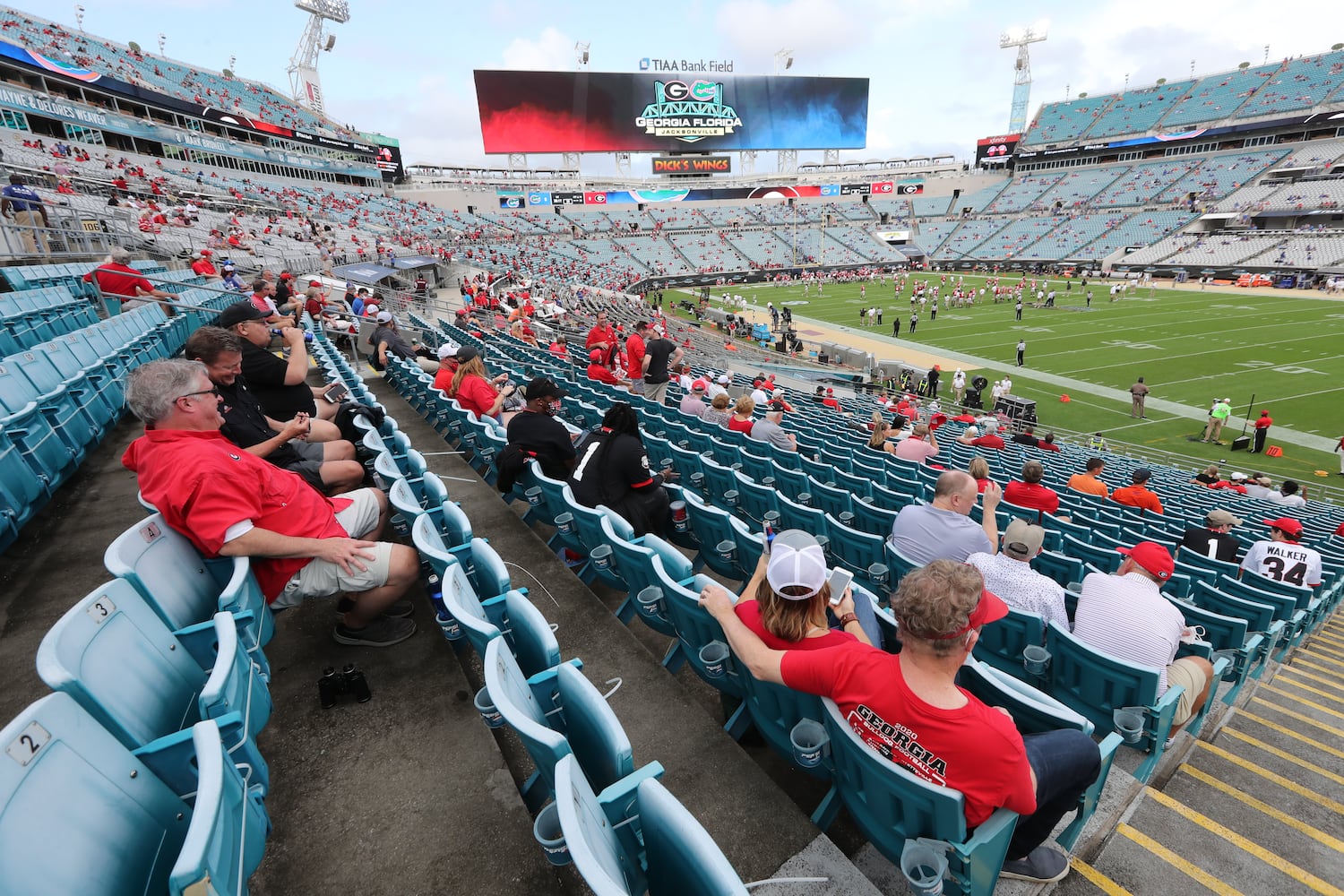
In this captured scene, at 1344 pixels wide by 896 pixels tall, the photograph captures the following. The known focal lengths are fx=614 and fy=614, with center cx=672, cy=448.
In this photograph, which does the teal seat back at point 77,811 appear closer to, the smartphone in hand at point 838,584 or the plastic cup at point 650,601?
the plastic cup at point 650,601

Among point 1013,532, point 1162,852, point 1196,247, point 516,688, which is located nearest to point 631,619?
point 516,688

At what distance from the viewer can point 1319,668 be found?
6023 millimetres

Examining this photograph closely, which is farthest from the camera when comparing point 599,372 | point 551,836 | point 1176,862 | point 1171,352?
point 1171,352

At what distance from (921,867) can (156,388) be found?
377 centimetres

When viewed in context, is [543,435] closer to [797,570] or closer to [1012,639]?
[797,570]

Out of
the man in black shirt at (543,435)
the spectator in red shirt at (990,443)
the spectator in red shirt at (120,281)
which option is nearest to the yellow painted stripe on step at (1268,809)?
the man in black shirt at (543,435)

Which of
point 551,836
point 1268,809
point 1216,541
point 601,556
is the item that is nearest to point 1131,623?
point 1268,809

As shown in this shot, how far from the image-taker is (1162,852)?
9.10ft

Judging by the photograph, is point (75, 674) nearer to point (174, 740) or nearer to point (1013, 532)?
point (174, 740)

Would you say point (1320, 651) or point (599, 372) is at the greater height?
point (599, 372)

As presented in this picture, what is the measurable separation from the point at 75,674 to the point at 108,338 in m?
8.24

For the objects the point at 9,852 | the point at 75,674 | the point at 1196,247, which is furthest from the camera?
the point at 1196,247

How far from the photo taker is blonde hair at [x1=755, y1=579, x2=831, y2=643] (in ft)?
7.80

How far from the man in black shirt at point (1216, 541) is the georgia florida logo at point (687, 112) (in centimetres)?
7173
